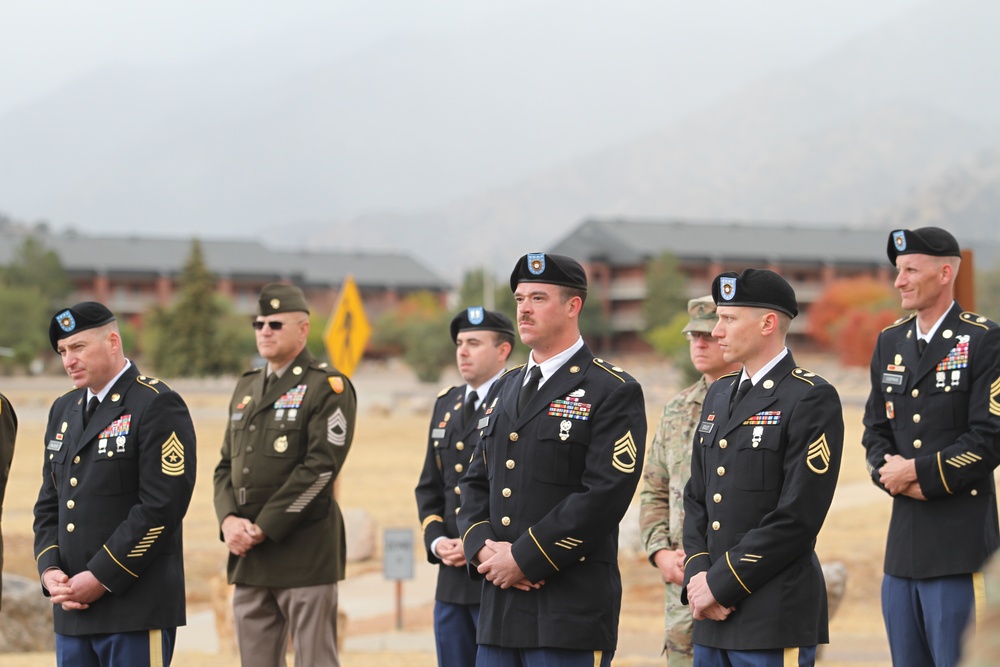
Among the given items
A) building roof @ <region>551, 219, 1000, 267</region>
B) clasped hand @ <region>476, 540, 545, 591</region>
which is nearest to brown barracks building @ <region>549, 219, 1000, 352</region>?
building roof @ <region>551, 219, 1000, 267</region>

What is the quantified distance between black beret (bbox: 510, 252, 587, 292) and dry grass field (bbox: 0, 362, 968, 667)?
15.2 ft

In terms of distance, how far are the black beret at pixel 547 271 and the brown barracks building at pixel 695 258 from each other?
70.3 meters

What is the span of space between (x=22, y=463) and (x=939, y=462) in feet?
69.6

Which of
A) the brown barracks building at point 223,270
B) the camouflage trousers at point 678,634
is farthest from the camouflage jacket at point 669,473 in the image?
the brown barracks building at point 223,270

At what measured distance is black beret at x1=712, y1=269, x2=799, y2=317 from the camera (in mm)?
4320

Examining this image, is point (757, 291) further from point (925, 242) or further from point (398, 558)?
point (398, 558)

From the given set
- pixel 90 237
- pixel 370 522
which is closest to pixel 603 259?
pixel 90 237

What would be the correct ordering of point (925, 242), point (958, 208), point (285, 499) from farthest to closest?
point (958, 208)
point (285, 499)
point (925, 242)

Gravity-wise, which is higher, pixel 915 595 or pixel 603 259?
pixel 603 259

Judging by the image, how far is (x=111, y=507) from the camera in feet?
16.4

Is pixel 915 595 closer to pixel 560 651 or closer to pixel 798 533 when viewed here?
pixel 798 533

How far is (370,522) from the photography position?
49.9 ft

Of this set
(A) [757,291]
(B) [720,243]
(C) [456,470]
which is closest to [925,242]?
(A) [757,291]

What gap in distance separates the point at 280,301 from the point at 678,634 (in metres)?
2.63
